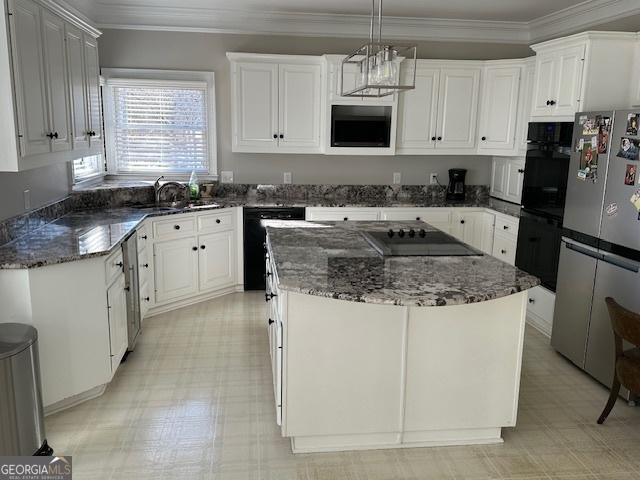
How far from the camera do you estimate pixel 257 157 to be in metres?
5.57

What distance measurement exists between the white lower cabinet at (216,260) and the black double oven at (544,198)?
2.64 metres

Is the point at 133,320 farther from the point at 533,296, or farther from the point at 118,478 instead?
the point at 533,296

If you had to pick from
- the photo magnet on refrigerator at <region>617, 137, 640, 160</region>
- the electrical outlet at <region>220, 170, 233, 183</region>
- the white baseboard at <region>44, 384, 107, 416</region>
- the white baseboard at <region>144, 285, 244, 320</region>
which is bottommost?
the white baseboard at <region>44, 384, 107, 416</region>

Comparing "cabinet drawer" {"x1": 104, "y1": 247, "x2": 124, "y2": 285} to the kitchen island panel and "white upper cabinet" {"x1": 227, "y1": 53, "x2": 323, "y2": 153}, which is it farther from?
"white upper cabinet" {"x1": 227, "y1": 53, "x2": 323, "y2": 153}

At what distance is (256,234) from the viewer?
5.17m

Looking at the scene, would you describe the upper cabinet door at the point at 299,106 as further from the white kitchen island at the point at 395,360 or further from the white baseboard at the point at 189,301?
the white kitchen island at the point at 395,360

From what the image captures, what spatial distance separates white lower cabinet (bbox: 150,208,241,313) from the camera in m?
4.56

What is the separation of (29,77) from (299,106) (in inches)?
108

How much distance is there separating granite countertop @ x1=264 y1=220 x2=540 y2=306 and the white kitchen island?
10 millimetres

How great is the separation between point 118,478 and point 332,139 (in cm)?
363

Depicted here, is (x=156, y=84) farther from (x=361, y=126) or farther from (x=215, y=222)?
(x=361, y=126)

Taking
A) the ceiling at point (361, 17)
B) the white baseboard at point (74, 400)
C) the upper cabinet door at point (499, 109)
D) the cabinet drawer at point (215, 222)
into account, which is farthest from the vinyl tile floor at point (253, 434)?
the ceiling at point (361, 17)

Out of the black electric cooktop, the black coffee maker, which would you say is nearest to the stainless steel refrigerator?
the black electric cooktop

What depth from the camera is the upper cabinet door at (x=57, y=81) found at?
3.15m
